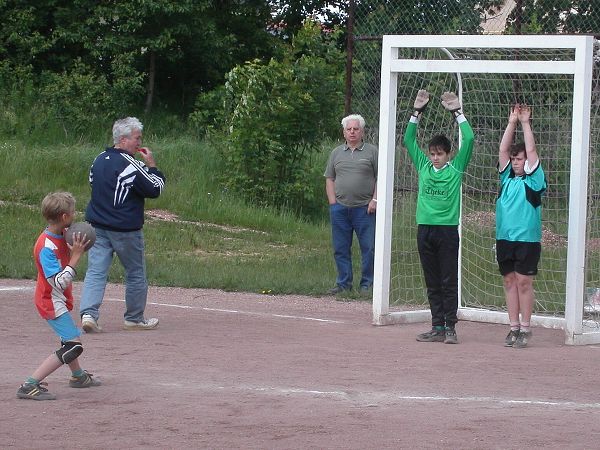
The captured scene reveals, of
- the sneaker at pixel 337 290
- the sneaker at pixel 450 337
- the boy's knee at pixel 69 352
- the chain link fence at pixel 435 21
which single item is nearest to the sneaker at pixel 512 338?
the sneaker at pixel 450 337

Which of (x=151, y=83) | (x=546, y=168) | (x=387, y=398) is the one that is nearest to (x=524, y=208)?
(x=546, y=168)

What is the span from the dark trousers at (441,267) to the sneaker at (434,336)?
0.07m

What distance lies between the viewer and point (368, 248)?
12438 millimetres

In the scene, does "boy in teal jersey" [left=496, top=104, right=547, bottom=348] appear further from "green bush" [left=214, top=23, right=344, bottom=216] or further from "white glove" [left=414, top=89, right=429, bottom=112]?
"green bush" [left=214, top=23, right=344, bottom=216]

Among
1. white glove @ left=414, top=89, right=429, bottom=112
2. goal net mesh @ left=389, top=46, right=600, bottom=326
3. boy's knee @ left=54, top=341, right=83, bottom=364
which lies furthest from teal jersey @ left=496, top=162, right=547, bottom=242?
boy's knee @ left=54, top=341, right=83, bottom=364

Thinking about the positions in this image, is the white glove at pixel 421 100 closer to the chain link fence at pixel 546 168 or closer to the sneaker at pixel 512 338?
the chain link fence at pixel 546 168

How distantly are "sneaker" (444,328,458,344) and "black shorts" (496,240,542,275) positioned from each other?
748 mm

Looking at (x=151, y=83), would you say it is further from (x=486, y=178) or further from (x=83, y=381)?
(x=83, y=381)

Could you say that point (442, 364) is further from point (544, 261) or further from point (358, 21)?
point (358, 21)

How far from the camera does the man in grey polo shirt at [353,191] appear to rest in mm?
12398

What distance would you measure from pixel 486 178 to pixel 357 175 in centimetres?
142

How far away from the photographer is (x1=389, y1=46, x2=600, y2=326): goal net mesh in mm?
11438

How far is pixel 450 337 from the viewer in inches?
389

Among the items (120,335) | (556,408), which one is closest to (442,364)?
(556,408)
